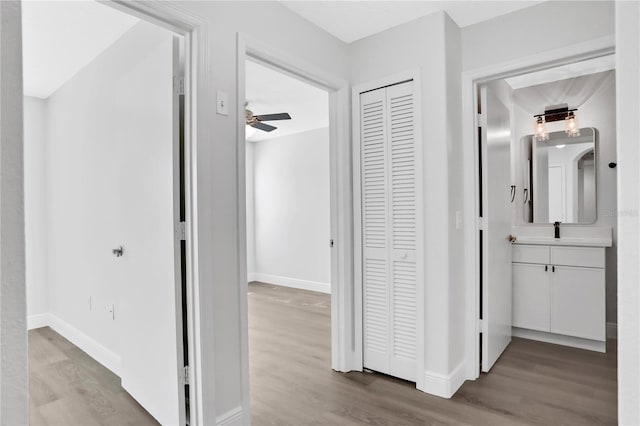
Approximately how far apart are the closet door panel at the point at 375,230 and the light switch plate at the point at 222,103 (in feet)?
3.65

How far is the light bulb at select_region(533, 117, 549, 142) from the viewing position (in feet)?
12.4

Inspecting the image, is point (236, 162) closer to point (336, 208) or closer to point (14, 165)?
point (336, 208)

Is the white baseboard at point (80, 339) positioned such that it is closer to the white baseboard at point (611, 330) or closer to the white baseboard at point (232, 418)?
the white baseboard at point (232, 418)

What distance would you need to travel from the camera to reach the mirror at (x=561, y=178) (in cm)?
357

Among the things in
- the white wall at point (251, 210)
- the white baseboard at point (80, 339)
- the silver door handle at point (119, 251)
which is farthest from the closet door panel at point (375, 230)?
the white wall at point (251, 210)

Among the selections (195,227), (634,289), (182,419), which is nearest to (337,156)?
(195,227)

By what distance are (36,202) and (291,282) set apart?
3496mm

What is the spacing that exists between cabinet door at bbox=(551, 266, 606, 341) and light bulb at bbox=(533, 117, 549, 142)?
130 cm

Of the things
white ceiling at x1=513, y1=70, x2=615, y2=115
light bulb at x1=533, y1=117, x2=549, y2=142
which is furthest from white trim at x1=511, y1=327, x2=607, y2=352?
white ceiling at x1=513, y1=70, x2=615, y2=115

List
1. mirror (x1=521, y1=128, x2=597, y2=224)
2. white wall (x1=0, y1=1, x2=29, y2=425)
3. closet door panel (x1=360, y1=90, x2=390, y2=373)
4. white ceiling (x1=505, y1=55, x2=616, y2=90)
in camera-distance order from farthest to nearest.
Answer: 1. mirror (x1=521, y1=128, x2=597, y2=224)
2. white ceiling (x1=505, y1=55, x2=616, y2=90)
3. closet door panel (x1=360, y1=90, x2=390, y2=373)
4. white wall (x1=0, y1=1, x2=29, y2=425)

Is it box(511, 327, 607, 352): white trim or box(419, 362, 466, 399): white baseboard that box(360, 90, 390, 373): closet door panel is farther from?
box(511, 327, 607, 352): white trim

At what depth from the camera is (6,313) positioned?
0.25 meters

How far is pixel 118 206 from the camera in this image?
2.39m

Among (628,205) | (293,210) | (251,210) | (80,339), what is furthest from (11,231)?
(251,210)
